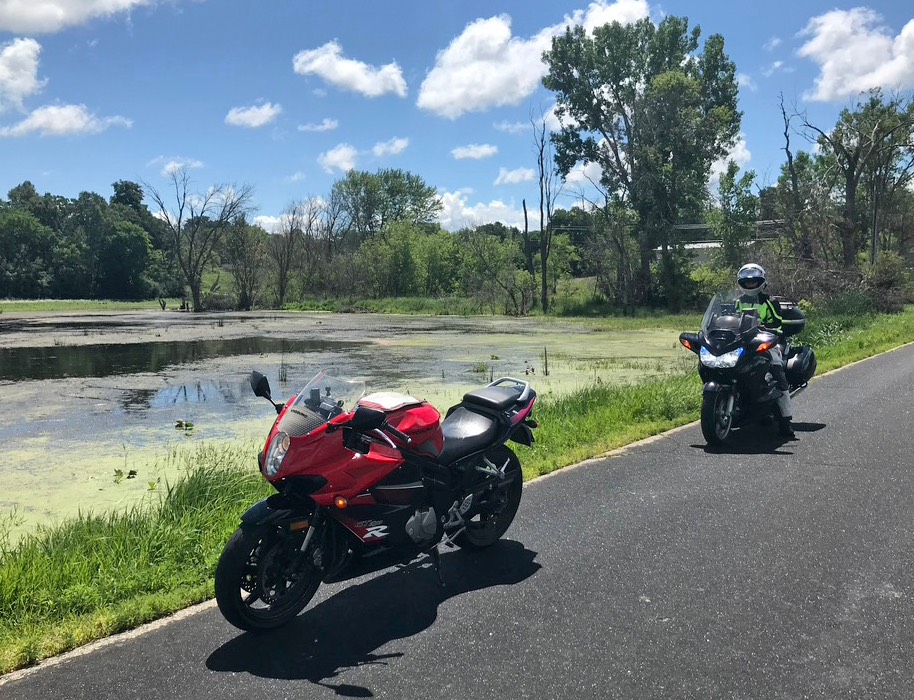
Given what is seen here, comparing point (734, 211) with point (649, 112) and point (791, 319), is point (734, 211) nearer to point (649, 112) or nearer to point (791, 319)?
point (649, 112)

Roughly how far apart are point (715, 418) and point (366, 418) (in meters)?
4.89

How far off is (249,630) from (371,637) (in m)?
0.57

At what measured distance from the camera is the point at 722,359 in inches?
281

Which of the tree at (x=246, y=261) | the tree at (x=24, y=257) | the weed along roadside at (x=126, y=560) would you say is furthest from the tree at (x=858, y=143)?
the tree at (x=24, y=257)

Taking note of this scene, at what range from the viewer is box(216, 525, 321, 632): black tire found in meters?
3.22

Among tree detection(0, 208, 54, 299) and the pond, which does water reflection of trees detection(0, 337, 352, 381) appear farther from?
tree detection(0, 208, 54, 299)

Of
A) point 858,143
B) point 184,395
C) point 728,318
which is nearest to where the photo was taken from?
point 728,318

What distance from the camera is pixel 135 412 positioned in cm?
1066

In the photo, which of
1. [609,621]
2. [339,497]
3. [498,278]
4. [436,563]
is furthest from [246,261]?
[609,621]

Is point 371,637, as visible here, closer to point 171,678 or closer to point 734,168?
point 171,678

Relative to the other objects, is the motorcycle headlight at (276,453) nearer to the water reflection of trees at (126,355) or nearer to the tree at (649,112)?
the water reflection of trees at (126,355)

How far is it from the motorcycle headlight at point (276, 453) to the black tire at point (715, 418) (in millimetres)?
4906

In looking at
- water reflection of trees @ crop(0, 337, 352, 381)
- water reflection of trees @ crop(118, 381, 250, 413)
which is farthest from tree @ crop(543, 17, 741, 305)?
water reflection of trees @ crop(118, 381, 250, 413)

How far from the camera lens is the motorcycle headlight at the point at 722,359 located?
7082 millimetres
